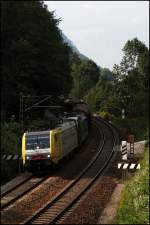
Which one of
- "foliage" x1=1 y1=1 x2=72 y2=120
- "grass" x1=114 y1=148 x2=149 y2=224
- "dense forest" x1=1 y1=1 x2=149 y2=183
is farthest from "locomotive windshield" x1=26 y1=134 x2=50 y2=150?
"foliage" x1=1 y1=1 x2=72 y2=120

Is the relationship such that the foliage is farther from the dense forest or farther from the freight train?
the freight train

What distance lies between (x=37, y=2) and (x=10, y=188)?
129 feet

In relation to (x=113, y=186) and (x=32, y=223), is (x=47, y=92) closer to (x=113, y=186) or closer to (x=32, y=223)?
(x=113, y=186)

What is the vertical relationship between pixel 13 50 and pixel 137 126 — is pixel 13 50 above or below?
above

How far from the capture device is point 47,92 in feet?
208

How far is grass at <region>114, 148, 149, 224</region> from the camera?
63.6 feet

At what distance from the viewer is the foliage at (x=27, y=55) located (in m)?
54.6

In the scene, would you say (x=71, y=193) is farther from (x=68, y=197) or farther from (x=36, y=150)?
(x=36, y=150)

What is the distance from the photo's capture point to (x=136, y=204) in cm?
A: 2112

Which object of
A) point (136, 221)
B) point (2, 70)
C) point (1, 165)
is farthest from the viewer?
point (2, 70)

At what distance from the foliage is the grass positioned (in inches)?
1195

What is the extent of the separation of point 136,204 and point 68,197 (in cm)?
575

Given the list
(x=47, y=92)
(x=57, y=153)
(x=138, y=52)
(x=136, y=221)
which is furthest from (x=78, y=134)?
(x=138, y=52)

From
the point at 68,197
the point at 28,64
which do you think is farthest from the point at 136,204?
the point at 28,64
